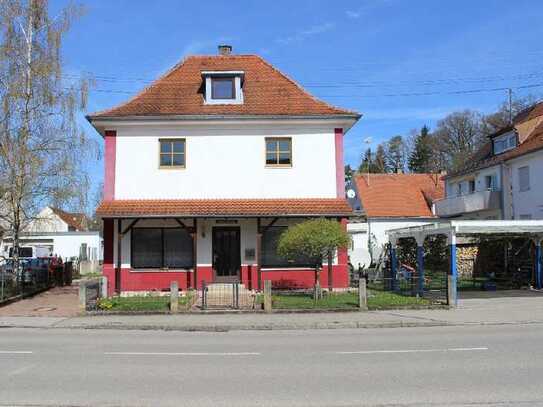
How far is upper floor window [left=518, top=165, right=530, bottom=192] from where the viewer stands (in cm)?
3338

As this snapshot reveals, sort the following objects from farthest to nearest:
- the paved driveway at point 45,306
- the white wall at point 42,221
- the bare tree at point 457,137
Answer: the bare tree at point 457,137 → the white wall at point 42,221 → the paved driveway at point 45,306

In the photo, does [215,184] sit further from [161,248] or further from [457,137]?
[457,137]

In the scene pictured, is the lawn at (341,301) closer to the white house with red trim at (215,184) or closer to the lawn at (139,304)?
the white house with red trim at (215,184)

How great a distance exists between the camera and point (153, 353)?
426 inches

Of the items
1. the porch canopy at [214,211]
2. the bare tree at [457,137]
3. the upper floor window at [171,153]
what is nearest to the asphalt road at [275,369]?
the porch canopy at [214,211]

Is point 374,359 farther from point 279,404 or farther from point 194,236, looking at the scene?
point 194,236

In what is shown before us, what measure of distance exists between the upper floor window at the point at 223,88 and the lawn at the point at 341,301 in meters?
8.94

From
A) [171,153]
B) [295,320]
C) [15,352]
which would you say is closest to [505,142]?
[171,153]

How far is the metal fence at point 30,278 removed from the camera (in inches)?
861

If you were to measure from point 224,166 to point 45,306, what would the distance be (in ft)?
27.9

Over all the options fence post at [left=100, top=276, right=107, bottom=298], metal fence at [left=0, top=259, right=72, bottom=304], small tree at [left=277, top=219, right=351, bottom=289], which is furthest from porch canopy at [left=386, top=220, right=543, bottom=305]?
metal fence at [left=0, top=259, right=72, bottom=304]

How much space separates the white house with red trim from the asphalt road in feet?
32.2

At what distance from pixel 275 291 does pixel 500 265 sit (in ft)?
42.4

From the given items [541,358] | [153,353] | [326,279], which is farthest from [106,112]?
[541,358]
